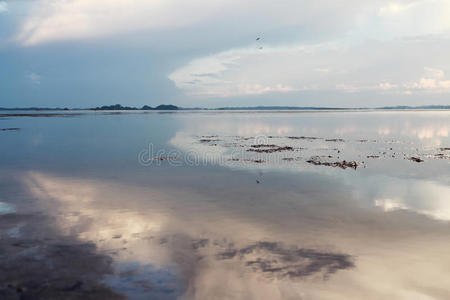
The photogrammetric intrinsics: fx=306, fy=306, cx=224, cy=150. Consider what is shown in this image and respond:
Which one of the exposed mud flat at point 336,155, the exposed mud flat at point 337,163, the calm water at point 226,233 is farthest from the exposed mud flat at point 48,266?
the exposed mud flat at point 337,163

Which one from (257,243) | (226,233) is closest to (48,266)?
(226,233)

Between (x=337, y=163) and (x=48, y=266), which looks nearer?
(x=48, y=266)

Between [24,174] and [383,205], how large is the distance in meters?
24.1

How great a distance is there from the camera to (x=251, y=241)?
11.2 m

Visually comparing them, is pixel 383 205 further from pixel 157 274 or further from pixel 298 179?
pixel 157 274

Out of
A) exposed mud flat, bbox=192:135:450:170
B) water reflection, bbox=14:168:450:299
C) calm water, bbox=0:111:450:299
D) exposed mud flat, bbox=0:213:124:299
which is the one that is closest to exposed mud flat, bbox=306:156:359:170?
exposed mud flat, bbox=192:135:450:170

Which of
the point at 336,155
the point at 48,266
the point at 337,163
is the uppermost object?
the point at 336,155

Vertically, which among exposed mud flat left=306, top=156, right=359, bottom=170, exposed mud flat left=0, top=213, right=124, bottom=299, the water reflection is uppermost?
exposed mud flat left=306, top=156, right=359, bottom=170

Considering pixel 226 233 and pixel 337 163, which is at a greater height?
pixel 337 163

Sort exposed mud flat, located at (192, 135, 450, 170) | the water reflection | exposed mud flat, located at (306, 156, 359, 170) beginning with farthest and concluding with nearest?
exposed mud flat, located at (192, 135, 450, 170) < exposed mud flat, located at (306, 156, 359, 170) < the water reflection

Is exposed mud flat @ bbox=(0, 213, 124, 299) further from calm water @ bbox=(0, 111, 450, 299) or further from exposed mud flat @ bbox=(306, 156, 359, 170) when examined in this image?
exposed mud flat @ bbox=(306, 156, 359, 170)

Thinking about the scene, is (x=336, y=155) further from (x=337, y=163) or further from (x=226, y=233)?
(x=226, y=233)

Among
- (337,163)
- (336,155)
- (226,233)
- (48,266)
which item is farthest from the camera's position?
(336,155)

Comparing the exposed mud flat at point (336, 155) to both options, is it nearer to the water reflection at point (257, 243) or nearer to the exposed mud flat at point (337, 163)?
the exposed mud flat at point (337, 163)
